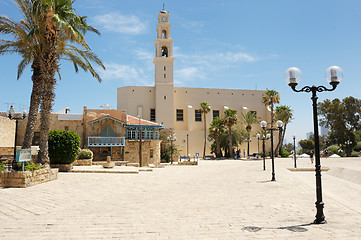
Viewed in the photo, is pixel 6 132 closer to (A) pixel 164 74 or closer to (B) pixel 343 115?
(A) pixel 164 74

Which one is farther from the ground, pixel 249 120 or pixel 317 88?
pixel 249 120

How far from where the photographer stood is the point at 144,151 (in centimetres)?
2827

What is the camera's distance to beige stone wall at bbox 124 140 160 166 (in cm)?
2745

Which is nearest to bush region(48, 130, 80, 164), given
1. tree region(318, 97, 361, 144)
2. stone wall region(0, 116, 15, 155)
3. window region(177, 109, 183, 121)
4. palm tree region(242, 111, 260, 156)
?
stone wall region(0, 116, 15, 155)

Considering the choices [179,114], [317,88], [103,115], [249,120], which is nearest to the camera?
[317,88]

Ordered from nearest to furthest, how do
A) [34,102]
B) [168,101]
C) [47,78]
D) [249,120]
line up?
[34,102], [47,78], [168,101], [249,120]

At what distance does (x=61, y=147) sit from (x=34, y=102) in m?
3.04

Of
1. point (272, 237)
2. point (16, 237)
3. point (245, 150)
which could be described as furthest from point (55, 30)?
point (245, 150)

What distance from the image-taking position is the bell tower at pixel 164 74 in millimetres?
43500

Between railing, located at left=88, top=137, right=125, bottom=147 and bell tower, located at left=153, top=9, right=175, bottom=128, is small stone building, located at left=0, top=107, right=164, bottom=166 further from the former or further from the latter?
bell tower, located at left=153, top=9, right=175, bottom=128

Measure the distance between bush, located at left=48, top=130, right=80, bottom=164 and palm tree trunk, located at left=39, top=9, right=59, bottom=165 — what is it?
156 cm

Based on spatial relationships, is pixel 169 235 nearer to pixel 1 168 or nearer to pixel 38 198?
pixel 38 198

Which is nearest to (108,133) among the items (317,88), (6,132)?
(6,132)

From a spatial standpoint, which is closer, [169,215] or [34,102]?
[169,215]
